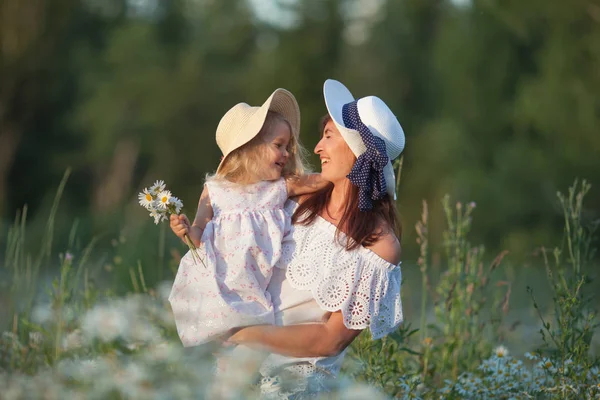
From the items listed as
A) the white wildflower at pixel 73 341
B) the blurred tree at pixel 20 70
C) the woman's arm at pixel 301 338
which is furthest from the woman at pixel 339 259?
the blurred tree at pixel 20 70

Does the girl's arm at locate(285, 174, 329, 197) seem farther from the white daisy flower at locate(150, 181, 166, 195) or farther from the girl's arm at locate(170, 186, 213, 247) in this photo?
the white daisy flower at locate(150, 181, 166, 195)

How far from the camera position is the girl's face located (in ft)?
11.3

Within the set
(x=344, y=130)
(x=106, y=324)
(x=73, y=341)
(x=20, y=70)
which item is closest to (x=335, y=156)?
(x=344, y=130)

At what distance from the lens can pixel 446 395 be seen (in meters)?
4.14

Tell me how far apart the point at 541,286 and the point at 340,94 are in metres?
10.5

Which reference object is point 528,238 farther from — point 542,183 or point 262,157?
point 262,157

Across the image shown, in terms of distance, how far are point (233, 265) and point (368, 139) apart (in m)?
0.66

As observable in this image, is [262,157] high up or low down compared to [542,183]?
up

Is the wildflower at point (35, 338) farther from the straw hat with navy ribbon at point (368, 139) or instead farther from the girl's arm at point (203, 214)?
the straw hat with navy ribbon at point (368, 139)

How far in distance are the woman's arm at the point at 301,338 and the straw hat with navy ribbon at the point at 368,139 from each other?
0.45 m

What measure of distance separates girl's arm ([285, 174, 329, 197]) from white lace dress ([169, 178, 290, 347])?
0.04 metres

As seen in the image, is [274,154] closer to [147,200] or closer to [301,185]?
[301,185]

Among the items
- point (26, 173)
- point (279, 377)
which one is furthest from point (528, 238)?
point (279, 377)

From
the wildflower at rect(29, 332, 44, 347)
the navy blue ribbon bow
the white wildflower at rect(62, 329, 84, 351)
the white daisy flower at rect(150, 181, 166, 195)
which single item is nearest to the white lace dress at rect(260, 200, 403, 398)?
the navy blue ribbon bow
